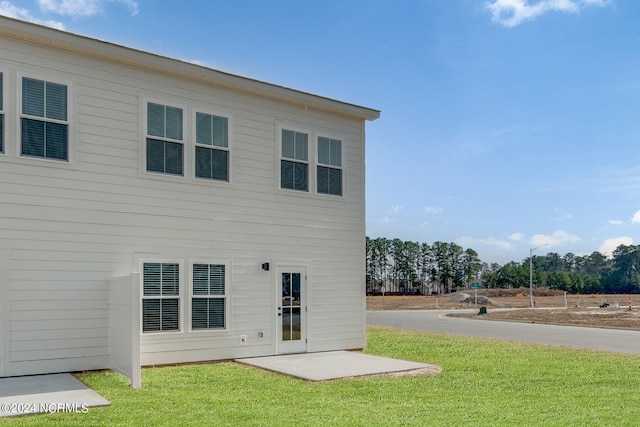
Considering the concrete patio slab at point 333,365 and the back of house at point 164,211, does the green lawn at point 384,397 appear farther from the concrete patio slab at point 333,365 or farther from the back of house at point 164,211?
the back of house at point 164,211

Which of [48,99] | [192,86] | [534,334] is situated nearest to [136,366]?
[48,99]

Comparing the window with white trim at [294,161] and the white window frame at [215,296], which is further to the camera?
the window with white trim at [294,161]

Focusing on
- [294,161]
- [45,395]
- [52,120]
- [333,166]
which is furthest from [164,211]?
[333,166]

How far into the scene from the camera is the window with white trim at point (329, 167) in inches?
514

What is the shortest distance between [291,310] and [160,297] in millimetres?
2915

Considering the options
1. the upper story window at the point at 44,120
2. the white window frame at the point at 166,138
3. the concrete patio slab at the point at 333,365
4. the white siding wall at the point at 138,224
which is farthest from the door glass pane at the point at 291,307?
the upper story window at the point at 44,120

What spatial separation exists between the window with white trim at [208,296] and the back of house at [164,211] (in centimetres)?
3

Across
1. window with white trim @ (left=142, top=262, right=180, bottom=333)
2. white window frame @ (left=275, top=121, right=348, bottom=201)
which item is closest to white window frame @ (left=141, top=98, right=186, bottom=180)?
window with white trim @ (left=142, top=262, right=180, bottom=333)

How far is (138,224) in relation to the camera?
34.4 ft

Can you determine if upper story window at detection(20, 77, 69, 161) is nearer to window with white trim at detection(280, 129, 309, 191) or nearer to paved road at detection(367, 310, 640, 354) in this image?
window with white trim at detection(280, 129, 309, 191)

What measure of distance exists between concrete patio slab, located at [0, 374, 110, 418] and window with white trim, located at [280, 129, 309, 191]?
5.64m

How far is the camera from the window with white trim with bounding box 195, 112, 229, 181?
1132 centimetres

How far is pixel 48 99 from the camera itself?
31.9ft

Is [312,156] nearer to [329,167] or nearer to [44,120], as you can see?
[329,167]
